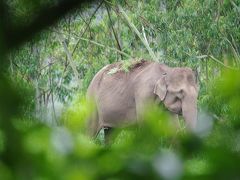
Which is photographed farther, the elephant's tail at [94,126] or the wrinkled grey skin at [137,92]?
the elephant's tail at [94,126]

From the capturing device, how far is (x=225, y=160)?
353 mm

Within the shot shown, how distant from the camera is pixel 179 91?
18.7 ft

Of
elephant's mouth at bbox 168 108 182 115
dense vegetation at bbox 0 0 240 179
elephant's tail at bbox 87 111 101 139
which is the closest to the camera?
dense vegetation at bbox 0 0 240 179

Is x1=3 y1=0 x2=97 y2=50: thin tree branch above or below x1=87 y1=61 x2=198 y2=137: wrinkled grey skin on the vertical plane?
above

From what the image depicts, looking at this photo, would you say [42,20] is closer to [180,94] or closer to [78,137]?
[78,137]

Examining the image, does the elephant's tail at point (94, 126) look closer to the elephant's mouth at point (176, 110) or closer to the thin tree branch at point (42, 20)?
the elephant's mouth at point (176, 110)

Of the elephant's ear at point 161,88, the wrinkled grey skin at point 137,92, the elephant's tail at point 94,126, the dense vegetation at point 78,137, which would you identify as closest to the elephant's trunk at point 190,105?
the wrinkled grey skin at point 137,92

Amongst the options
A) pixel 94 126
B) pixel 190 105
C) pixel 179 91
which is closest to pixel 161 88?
pixel 179 91

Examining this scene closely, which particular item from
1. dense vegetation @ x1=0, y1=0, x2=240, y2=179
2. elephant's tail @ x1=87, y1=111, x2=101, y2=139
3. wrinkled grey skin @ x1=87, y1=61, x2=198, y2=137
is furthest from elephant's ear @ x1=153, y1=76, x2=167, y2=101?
dense vegetation @ x1=0, y1=0, x2=240, y2=179

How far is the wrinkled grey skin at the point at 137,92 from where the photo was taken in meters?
5.68

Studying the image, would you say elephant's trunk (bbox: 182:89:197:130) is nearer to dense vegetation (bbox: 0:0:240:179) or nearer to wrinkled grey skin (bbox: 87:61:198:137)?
wrinkled grey skin (bbox: 87:61:198:137)

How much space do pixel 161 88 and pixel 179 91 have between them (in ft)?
0.49

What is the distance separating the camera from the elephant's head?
221 inches

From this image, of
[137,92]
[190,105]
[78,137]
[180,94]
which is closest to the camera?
[78,137]
